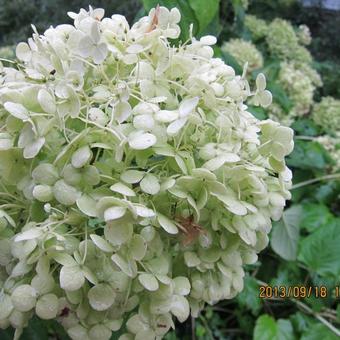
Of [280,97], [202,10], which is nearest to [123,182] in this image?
[202,10]

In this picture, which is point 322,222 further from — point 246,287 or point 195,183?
point 195,183

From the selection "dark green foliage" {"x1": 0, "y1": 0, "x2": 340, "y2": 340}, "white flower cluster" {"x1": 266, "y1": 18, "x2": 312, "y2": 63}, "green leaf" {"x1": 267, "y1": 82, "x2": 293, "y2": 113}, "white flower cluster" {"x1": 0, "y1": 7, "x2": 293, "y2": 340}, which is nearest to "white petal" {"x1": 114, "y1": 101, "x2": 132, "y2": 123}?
"white flower cluster" {"x1": 0, "y1": 7, "x2": 293, "y2": 340}

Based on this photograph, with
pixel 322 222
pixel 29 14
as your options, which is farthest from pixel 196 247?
pixel 29 14

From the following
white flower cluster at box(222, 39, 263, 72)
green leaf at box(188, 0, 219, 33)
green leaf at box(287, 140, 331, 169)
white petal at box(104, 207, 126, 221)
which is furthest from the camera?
white flower cluster at box(222, 39, 263, 72)

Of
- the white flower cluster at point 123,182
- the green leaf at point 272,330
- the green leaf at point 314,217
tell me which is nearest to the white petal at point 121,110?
the white flower cluster at point 123,182

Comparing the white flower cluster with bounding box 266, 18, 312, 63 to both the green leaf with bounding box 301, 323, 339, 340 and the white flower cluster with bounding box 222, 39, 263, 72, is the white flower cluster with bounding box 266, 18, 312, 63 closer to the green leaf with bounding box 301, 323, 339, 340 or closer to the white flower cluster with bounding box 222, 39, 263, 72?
the white flower cluster with bounding box 222, 39, 263, 72
